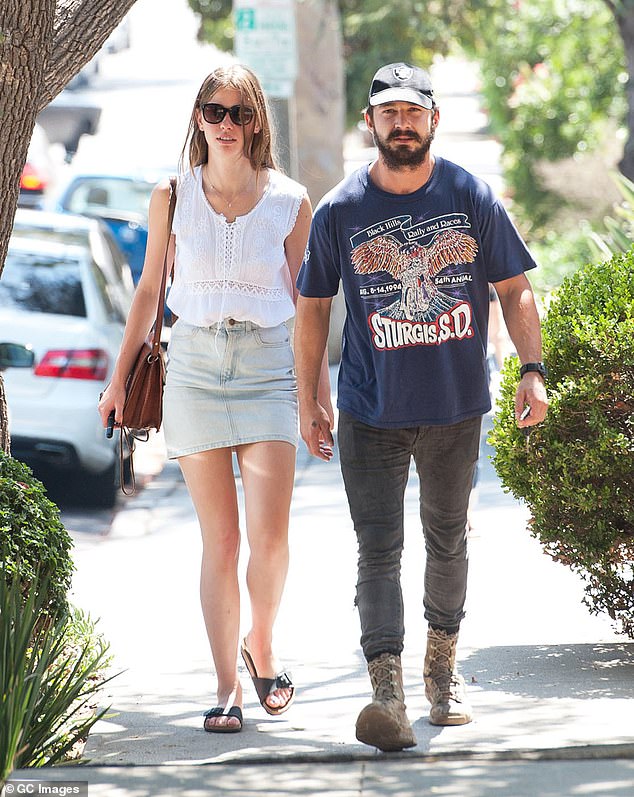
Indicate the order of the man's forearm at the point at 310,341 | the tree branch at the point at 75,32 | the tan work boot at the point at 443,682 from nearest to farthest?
the man's forearm at the point at 310,341 → the tan work boot at the point at 443,682 → the tree branch at the point at 75,32

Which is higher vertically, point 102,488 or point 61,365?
point 61,365

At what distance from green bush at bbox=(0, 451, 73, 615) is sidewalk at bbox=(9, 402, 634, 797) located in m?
0.51

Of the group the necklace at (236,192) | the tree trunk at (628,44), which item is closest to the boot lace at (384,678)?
the necklace at (236,192)

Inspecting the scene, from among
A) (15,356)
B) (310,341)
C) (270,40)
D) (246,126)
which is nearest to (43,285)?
(15,356)

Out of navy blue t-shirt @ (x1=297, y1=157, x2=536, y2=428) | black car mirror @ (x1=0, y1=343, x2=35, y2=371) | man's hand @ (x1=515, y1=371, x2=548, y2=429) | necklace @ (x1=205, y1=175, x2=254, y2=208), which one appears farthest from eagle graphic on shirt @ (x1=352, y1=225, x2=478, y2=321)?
black car mirror @ (x1=0, y1=343, x2=35, y2=371)

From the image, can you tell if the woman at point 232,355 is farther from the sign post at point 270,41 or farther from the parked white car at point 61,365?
the sign post at point 270,41

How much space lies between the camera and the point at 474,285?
4414 millimetres

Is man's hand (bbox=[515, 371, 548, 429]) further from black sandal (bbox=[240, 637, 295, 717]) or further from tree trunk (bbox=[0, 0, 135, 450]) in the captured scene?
tree trunk (bbox=[0, 0, 135, 450])

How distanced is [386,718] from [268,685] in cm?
76

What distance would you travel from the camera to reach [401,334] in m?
4.36

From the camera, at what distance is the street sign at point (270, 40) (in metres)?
12.0

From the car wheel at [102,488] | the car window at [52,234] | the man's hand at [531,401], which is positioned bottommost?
the man's hand at [531,401]

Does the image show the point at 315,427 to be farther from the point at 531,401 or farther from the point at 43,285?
the point at 43,285

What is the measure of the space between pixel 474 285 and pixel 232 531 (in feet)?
3.81
